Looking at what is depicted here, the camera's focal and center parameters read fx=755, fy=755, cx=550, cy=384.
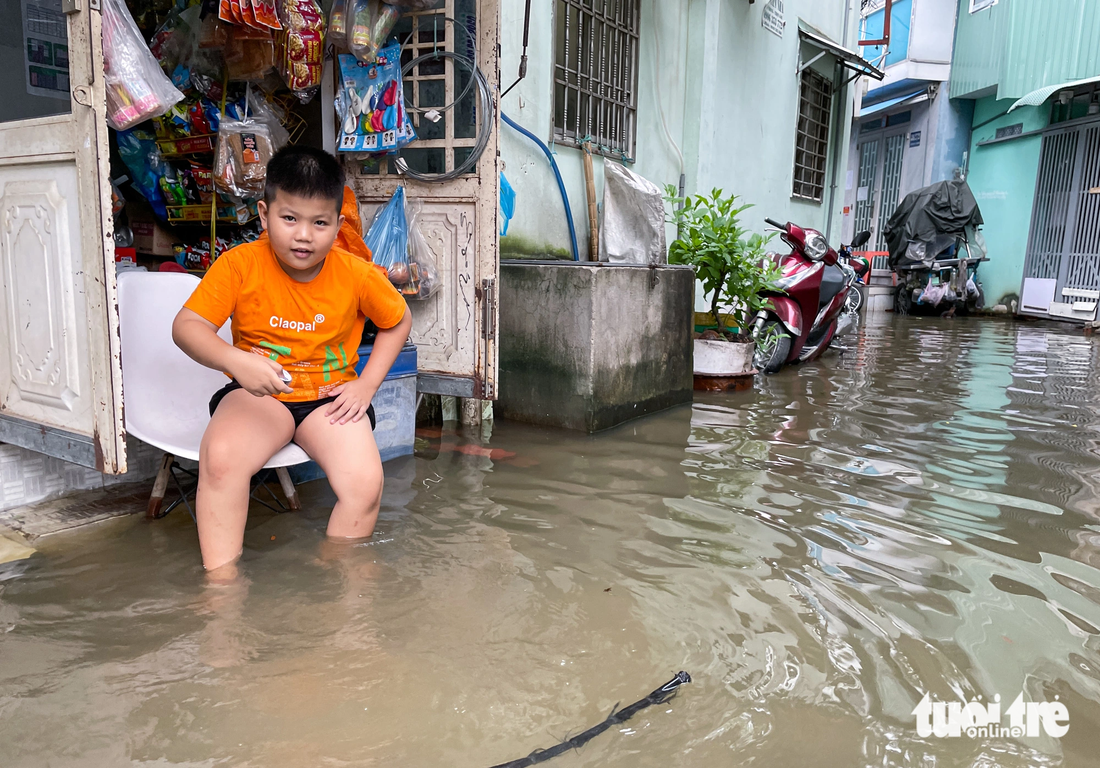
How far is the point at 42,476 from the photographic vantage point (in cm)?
271

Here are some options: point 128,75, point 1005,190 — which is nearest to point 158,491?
point 128,75

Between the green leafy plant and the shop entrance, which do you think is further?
the green leafy plant

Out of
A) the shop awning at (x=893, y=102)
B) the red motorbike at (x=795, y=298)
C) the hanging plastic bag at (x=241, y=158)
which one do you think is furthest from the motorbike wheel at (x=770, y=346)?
the shop awning at (x=893, y=102)

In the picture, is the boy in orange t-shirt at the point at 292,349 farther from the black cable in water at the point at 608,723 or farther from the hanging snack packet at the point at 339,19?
the hanging snack packet at the point at 339,19

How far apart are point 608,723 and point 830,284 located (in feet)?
18.3

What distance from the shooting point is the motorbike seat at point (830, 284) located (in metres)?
6.44

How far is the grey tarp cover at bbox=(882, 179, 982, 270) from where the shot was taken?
1247 centimetres

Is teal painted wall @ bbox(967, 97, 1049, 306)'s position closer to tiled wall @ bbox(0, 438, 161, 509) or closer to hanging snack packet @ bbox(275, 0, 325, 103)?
hanging snack packet @ bbox(275, 0, 325, 103)

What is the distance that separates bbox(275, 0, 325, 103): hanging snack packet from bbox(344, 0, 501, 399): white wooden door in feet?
1.72

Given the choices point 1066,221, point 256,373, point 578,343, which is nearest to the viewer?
point 256,373

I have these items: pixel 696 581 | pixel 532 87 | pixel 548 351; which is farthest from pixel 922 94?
pixel 696 581

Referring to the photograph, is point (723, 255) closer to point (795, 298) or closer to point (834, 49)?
point (795, 298)

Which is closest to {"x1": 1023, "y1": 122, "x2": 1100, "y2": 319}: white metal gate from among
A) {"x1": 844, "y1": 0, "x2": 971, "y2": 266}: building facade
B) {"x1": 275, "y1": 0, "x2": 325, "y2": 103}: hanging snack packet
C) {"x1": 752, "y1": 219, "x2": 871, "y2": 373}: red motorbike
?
{"x1": 844, "y1": 0, "x2": 971, "y2": 266}: building facade

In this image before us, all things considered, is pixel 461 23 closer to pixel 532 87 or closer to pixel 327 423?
pixel 532 87
